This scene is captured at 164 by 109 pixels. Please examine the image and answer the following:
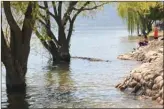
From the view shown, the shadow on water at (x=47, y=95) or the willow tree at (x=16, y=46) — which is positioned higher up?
the willow tree at (x=16, y=46)

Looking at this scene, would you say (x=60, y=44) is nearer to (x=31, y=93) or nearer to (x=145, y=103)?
(x=31, y=93)

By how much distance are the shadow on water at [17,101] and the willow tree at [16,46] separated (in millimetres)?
750


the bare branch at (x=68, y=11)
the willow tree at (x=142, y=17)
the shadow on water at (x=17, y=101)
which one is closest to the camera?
the shadow on water at (x=17, y=101)

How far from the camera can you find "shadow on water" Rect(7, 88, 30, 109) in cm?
1406

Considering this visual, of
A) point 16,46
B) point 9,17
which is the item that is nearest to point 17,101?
point 16,46

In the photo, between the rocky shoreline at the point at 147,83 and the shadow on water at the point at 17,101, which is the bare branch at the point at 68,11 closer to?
the rocky shoreline at the point at 147,83

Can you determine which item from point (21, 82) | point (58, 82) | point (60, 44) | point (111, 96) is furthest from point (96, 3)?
point (111, 96)

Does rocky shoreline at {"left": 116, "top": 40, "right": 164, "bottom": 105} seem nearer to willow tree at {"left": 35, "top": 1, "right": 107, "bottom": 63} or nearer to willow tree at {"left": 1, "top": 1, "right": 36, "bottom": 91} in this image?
willow tree at {"left": 1, "top": 1, "right": 36, "bottom": 91}

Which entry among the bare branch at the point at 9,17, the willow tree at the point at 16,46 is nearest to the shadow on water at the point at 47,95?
the willow tree at the point at 16,46

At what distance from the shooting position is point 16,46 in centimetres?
1739

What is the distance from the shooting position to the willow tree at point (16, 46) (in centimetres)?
1681

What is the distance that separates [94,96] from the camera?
49.8 feet

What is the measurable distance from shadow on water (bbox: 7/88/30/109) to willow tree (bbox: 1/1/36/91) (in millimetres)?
750

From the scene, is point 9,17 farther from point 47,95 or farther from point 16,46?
point 47,95
